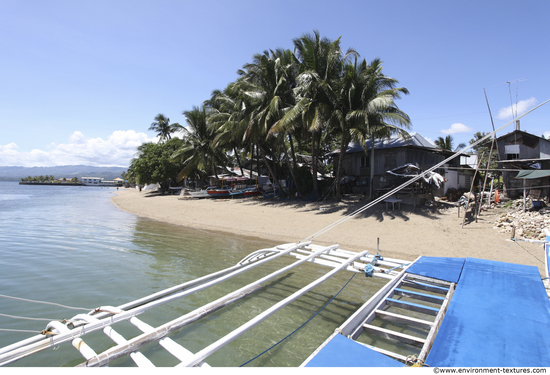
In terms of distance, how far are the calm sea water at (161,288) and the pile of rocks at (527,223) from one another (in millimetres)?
7728

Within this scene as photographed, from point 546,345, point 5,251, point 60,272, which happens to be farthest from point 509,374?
point 5,251

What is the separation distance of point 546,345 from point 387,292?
A: 1994mm

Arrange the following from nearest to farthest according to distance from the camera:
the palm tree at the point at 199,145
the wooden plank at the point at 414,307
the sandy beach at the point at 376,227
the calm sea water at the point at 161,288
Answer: the wooden plank at the point at 414,307 < the calm sea water at the point at 161,288 < the sandy beach at the point at 376,227 < the palm tree at the point at 199,145

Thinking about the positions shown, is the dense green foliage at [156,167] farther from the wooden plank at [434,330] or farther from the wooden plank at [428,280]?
the wooden plank at [434,330]

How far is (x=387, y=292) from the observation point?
467 cm

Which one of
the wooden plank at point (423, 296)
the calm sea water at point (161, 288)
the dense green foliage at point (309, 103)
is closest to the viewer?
the wooden plank at point (423, 296)

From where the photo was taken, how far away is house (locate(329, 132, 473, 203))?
64.5ft

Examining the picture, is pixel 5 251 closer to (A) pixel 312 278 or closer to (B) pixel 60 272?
(B) pixel 60 272

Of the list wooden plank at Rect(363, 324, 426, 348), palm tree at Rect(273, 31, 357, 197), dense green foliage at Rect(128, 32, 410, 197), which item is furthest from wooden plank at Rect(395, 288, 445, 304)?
palm tree at Rect(273, 31, 357, 197)

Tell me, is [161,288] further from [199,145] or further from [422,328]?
[199,145]

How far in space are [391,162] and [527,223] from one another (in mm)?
9800

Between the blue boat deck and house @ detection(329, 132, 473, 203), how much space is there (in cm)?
1265

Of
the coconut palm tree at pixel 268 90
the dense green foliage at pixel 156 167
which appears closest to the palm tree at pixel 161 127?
the dense green foliage at pixel 156 167

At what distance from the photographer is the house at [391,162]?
19672 mm
